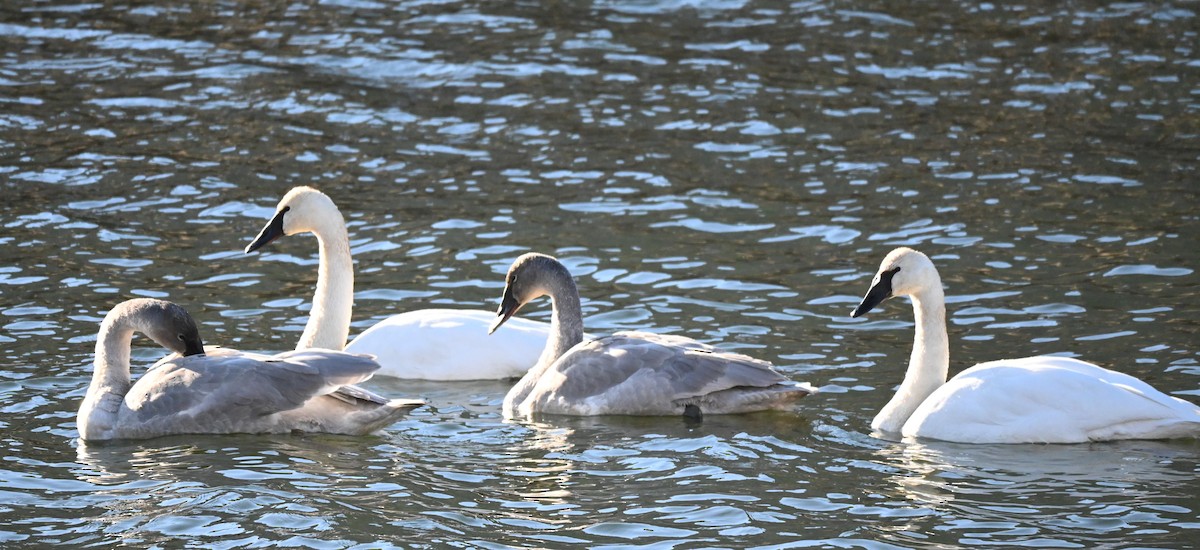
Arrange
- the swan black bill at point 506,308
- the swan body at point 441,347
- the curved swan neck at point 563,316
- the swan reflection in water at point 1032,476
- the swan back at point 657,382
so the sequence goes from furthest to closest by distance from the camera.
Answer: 1. the swan body at point 441,347
2. the swan black bill at point 506,308
3. the curved swan neck at point 563,316
4. the swan back at point 657,382
5. the swan reflection in water at point 1032,476

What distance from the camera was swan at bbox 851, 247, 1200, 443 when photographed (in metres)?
8.04

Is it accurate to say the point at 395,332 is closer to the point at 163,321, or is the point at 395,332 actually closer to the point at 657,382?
the point at 163,321

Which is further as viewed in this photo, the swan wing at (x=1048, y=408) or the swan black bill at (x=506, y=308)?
the swan black bill at (x=506, y=308)

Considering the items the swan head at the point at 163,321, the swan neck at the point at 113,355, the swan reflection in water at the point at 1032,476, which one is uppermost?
the swan head at the point at 163,321

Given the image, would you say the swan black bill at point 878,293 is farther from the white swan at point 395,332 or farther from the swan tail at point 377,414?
the swan tail at point 377,414

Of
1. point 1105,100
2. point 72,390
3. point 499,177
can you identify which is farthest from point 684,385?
point 1105,100

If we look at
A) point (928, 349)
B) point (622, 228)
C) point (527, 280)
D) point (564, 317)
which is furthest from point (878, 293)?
point (622, 228)

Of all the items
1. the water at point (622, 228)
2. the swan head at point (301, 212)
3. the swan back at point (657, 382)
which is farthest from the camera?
the swan head at point (301, 212)

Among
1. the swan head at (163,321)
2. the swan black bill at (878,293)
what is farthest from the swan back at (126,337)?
the swan black bill at (878,293)

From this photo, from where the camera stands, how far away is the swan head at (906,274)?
8812 millimetres

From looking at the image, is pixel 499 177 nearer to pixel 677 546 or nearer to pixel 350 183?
pixel 350 183

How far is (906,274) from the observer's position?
8.83 metres

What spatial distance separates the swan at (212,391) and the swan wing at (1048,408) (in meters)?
2.75

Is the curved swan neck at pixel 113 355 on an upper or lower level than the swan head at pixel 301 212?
lower
